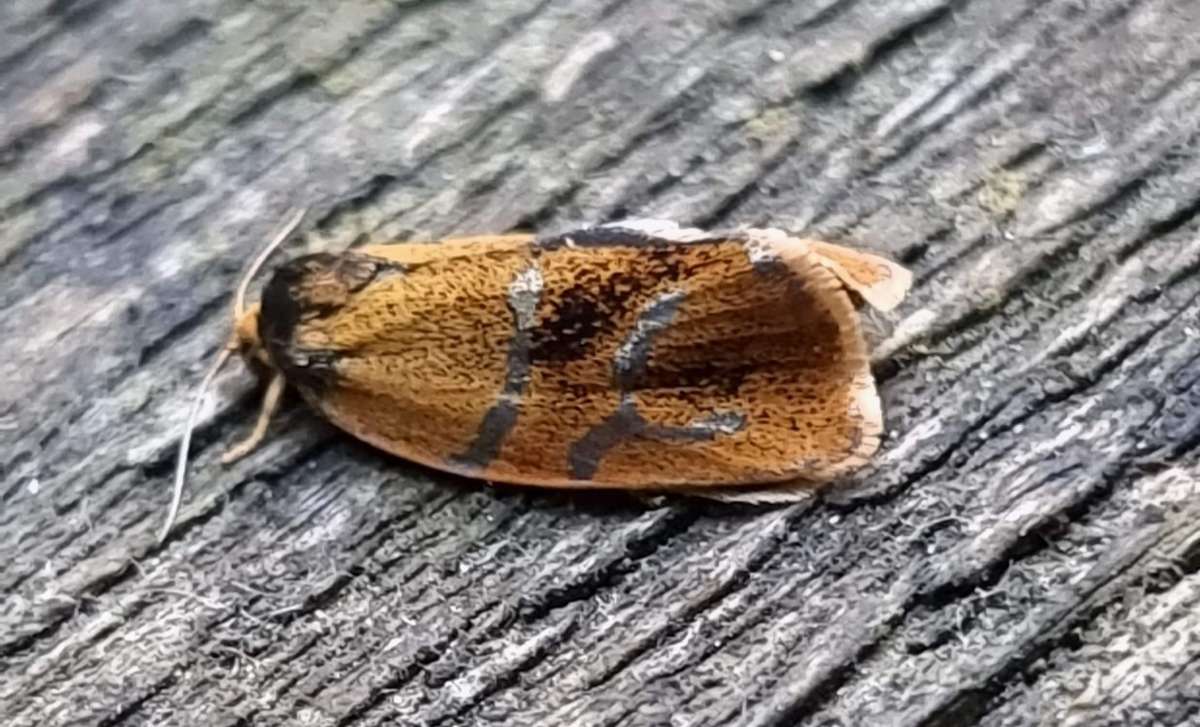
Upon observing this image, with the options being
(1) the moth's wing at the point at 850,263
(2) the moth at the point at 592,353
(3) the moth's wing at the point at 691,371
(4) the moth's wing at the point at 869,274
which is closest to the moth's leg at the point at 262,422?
(2) the moth at the point at 592,353

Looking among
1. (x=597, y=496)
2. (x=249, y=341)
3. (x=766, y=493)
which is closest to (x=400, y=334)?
(x=249, y=341)

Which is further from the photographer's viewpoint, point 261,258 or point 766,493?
point 261,258

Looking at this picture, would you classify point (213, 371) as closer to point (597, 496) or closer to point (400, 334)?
point (400, 334)

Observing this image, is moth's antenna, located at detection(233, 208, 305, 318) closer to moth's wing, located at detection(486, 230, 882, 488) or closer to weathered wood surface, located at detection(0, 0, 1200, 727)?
weathered wood surface, located at detection(0, 0, 1200, 727)

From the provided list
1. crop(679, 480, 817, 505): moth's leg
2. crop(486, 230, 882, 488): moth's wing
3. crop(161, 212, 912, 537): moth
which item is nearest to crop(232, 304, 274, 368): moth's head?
crop(161, 212, 912, 537): moth

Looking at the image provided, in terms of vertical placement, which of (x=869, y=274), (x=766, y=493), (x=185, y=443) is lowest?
(x=766, y=493)

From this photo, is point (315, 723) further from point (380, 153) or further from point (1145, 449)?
point (1145, 449)
